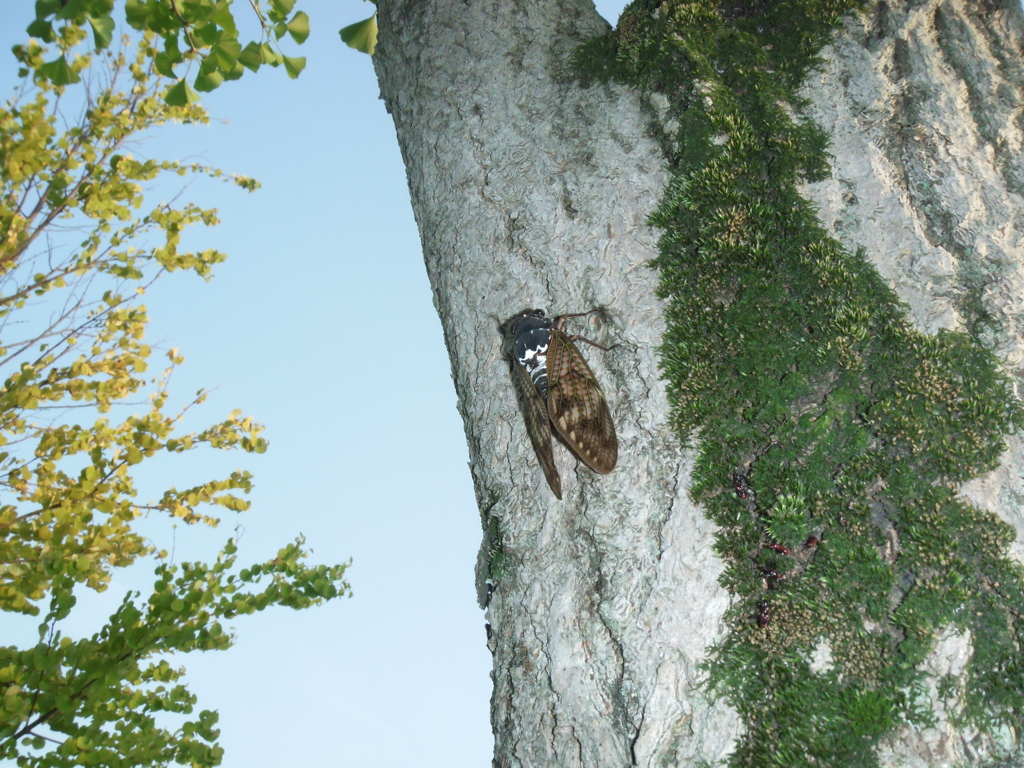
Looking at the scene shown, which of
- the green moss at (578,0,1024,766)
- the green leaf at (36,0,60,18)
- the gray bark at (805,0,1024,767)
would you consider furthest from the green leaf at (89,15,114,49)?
the gray bark at (805,0,1024,767)

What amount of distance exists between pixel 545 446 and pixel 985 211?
1576mm

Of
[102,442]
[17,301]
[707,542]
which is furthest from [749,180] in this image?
[17,301]

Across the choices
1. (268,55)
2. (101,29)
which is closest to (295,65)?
(268,55)

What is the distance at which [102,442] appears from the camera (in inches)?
126

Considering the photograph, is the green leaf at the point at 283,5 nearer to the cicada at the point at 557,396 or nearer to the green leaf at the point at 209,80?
the green leaf at the point at 209,80

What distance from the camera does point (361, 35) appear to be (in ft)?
7.50

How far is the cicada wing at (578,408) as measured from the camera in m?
1.85

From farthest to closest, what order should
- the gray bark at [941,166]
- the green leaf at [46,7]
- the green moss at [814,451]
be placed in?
the green leaf at [46,7] → the gray bark at [941,166] → the green moss at [814,451]

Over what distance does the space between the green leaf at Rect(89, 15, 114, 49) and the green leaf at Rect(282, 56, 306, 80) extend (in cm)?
56

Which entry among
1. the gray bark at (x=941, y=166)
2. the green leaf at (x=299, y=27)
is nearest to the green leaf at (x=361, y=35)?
the green leaf at (x=299, y=27)

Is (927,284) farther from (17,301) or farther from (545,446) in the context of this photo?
(17,301)

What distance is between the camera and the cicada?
6.09 ft

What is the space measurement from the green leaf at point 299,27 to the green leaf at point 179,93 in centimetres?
44

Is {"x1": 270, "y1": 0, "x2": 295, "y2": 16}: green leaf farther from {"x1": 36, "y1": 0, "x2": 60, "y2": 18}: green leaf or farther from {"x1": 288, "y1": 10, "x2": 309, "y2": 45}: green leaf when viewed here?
{"x1": 36, "y1": 0, "x2": 60, "y2": 18}: green leaf
